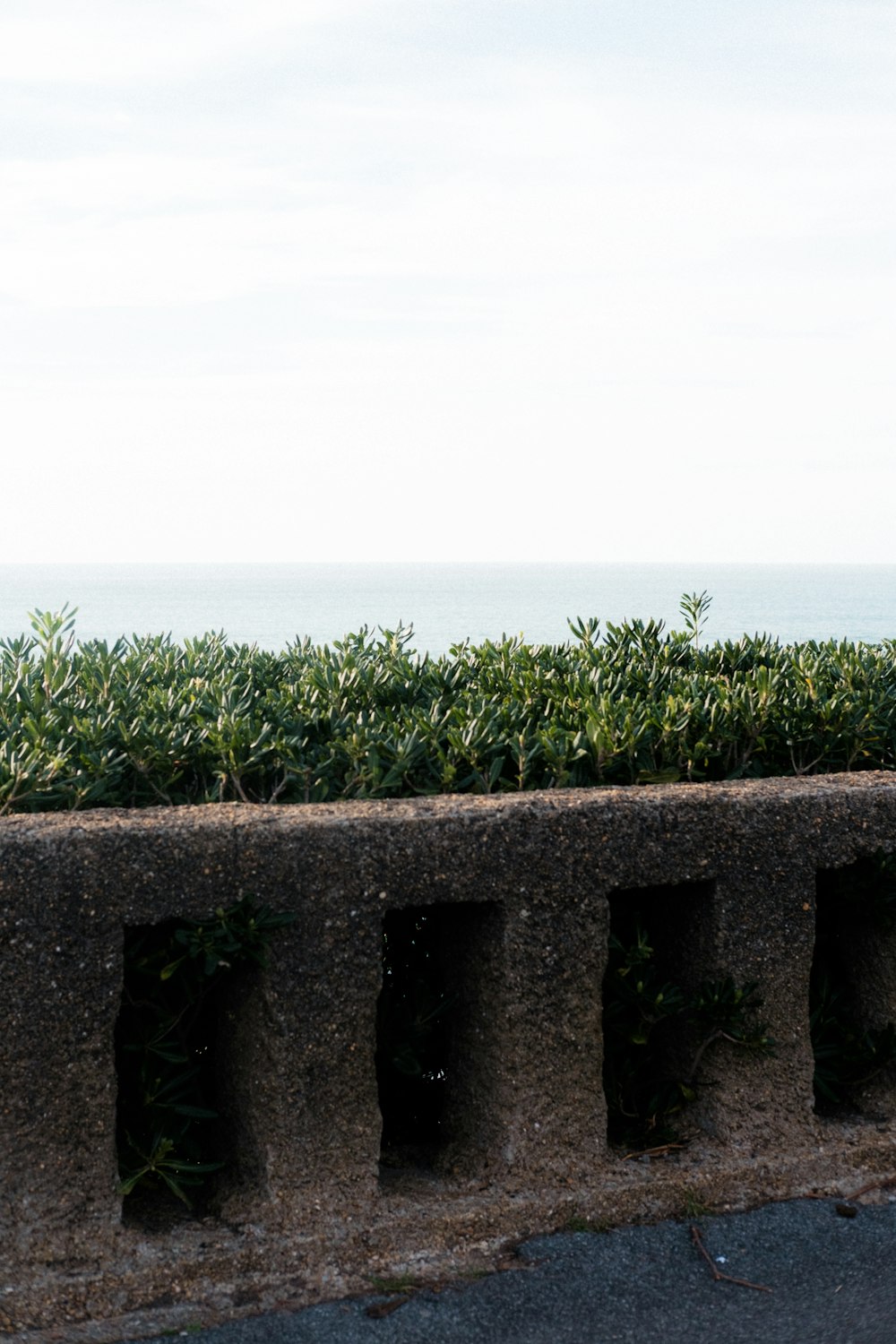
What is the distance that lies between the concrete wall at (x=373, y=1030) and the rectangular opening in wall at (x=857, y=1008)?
0.11 meters

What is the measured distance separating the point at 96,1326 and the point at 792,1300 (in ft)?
4.45

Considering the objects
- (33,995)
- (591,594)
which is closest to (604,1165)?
(33,995)

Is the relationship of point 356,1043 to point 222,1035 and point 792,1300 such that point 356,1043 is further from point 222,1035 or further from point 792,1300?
point 792,1300

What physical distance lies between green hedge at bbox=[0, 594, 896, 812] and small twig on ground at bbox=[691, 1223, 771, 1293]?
1029 mm

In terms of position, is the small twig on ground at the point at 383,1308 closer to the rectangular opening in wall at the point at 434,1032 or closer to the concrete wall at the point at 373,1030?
the concrete wall at the point at 373,1030

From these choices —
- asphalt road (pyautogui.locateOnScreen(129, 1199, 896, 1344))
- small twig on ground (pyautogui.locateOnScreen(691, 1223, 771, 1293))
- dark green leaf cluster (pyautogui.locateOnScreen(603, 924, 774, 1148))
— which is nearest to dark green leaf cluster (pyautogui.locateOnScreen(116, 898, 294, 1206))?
asphalt road (pyautogui.locateOnScreen(129, 1199, 896, 1344))

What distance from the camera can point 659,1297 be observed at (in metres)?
2.45

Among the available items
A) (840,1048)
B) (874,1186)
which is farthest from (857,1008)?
(874,1186)

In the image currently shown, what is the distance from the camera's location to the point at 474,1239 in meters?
2.60

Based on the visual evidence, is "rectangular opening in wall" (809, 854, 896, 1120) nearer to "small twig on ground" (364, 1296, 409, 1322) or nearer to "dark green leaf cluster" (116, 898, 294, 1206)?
"small twig on ground" (364, 1296, 409, 1322)

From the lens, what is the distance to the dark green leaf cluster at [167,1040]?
2.43 m

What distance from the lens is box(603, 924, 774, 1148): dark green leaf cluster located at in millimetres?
2812

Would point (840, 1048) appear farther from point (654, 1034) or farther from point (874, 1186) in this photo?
point (654, 1034)

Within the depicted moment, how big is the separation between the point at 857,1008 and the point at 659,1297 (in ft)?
3.31
